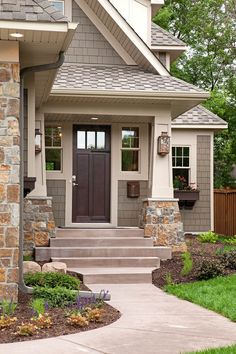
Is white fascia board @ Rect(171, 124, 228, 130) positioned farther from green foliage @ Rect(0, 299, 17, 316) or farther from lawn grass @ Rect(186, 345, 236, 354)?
lawn grass @ Rect(186, 345, 236, 354)

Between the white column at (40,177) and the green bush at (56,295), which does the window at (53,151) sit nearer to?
the white column at (40,177)

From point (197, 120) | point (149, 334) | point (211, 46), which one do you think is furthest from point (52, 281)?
point (211, 46)

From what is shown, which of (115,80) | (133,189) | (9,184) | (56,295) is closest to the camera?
(9,184)

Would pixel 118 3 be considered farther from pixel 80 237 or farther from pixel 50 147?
pixel 80 237

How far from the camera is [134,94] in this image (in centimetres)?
1298

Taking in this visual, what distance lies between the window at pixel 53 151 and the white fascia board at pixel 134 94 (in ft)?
5.94

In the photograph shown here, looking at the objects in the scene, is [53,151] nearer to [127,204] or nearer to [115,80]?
[127,204]

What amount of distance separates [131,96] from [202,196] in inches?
231

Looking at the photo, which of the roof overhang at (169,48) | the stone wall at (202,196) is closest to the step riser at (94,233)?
the stone wall at (202,196)

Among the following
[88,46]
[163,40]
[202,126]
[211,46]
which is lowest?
[202,126]

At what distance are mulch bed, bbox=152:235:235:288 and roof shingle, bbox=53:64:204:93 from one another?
354cm

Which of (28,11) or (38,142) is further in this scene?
(38,142)

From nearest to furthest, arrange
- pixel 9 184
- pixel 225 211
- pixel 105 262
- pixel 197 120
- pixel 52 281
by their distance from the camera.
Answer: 1. pixel 9 184
2. pixel 52 281
3. pixel 105 262
4. pixel 197 120
5. pixel 225 211

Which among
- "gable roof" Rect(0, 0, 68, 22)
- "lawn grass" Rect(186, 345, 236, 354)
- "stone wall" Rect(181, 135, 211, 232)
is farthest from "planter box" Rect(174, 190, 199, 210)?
"lawn grass" Rect(186, 345, 236, 354)
